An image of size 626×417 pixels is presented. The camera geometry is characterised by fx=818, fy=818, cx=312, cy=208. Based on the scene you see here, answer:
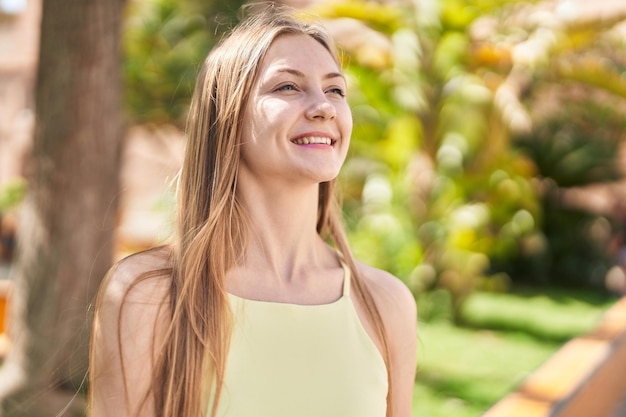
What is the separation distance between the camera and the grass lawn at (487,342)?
585 cm

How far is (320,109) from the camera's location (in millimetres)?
1757

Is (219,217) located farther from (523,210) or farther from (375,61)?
(523,210)

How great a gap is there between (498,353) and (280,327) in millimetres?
5889

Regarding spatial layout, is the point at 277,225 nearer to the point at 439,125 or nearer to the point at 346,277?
the point at 346,277

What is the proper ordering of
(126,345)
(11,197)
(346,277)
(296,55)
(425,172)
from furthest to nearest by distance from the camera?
1. (11,197)
2. (425,172)
3. (346,277)
4. (296,55)
5. (126,345)

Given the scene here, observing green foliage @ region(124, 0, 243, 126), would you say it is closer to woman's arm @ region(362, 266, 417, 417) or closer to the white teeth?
woman's arm @ region(362, 266, 417, 417)

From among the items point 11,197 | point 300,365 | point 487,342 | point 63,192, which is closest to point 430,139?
point 487,342

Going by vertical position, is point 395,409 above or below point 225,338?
below

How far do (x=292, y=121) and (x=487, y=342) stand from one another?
6302mm

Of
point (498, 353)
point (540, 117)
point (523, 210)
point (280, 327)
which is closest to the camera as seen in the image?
point (280, 327)

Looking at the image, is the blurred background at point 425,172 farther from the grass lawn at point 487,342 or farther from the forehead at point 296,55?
the forehead at point 296,55

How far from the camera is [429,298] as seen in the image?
830 cm

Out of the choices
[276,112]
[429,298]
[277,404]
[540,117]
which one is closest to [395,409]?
[277,404]

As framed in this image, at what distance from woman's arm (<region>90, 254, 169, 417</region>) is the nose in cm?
49
